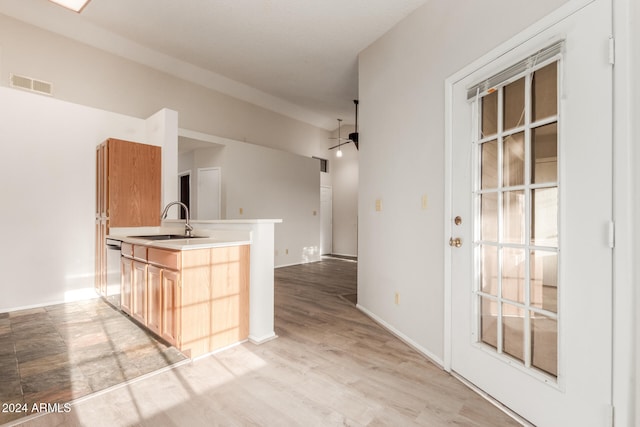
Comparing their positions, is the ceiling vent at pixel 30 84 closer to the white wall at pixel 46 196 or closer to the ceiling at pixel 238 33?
the white wall at pixel 46 196

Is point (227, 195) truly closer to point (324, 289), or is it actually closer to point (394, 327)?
point (324, 289)

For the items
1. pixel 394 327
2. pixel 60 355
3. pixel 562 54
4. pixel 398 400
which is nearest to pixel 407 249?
pixel 394 327

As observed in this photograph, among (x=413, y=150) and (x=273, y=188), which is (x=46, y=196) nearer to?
(x=273, y=188)

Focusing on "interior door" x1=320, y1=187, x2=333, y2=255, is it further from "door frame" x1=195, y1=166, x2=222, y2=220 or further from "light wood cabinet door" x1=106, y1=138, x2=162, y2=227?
"light wood cabinet door" x1=106, y1=138, x2=162, y2=227

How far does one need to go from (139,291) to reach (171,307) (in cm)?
69

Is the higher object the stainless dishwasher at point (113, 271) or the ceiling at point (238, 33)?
the ceiling at point (238, 33)

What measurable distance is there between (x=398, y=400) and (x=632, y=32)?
2128 millimetres

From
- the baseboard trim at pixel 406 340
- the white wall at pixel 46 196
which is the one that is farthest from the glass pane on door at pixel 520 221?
the white wall at pixel 46 196

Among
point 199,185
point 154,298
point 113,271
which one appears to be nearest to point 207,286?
point 154,298

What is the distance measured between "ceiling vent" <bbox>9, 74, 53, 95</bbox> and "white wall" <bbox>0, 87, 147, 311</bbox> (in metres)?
0.36

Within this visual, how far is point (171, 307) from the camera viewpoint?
A: 2385 mm

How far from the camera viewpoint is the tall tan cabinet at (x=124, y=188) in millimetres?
3762

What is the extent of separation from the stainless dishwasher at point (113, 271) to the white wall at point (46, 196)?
67cm

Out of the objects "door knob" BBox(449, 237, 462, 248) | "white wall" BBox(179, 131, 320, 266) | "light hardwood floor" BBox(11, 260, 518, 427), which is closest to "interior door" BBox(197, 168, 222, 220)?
"white wall" BBox(179, 131, 320, 266)
